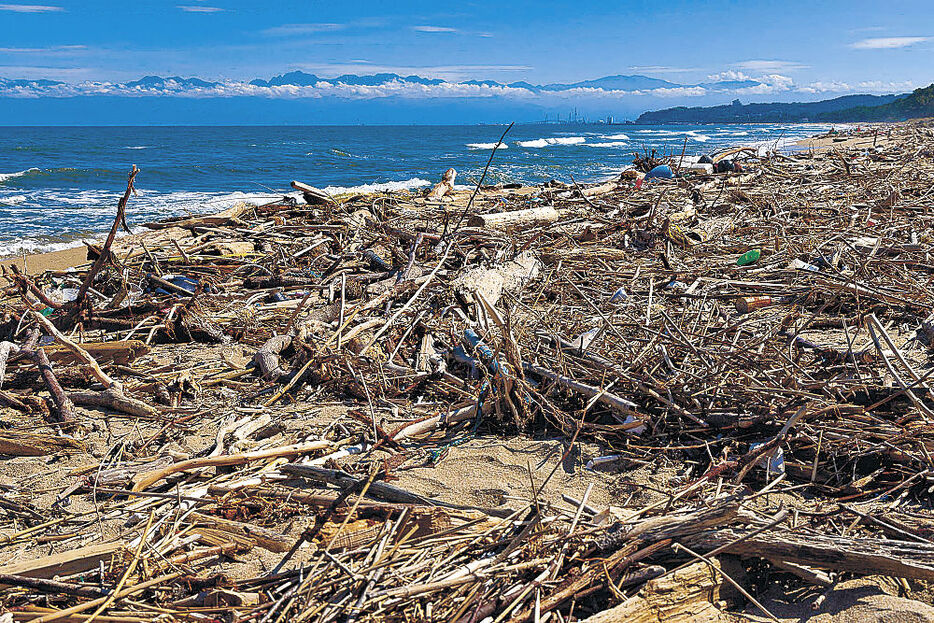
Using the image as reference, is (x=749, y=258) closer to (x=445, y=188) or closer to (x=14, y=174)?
(x=445, y=188)

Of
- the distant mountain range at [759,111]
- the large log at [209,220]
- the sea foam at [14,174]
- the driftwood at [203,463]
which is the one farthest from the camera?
the distant mountain range at [759,111]

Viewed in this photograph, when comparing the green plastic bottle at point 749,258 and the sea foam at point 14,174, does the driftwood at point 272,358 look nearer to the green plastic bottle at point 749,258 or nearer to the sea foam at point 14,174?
the green plastic bottle at point 749,258

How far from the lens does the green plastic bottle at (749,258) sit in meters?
5.17

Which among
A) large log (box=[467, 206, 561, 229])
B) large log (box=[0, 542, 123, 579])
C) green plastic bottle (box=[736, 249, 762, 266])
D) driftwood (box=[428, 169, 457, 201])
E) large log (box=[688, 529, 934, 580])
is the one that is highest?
driftwood (box=[428, 169, 457, 201])

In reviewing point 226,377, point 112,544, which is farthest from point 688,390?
point 226,377

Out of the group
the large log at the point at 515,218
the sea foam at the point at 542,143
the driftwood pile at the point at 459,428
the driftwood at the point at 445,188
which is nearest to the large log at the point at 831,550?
the driftwood pile at the point at 459,428

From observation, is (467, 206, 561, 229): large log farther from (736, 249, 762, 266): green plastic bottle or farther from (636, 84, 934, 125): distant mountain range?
(636, 84, 934, 125): distant mountain range

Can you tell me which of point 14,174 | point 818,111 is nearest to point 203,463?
point 14,174

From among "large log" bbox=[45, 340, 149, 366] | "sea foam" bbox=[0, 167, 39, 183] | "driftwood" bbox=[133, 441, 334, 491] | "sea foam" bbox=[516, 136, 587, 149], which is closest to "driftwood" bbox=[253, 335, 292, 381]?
"large log" bbox=[45, 340, 149, 366]

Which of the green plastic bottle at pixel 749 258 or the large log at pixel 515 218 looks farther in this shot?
the large log at pixel 515 218

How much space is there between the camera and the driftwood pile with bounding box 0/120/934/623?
1.80 meters

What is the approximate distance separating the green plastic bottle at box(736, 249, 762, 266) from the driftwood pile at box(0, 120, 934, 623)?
35mm

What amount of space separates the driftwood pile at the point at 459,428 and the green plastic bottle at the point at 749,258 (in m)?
0.04

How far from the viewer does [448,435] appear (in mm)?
2898
